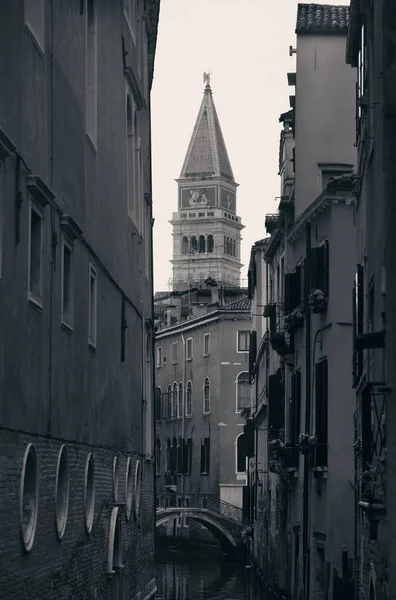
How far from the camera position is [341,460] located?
91.3 feet

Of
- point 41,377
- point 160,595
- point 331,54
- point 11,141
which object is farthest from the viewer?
point 160,595

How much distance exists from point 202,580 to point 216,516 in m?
13.6

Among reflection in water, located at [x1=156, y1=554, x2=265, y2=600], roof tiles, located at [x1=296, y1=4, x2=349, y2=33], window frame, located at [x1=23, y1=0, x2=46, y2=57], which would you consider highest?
roof tiles, located at [x1=296, y1=4, x2=349, y2=33]

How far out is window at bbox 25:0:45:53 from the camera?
54.6 ft

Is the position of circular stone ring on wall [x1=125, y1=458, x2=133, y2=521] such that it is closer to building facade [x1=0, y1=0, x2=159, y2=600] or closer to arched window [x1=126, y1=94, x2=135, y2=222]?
building facade [x1=0, y1=0, x2=159, y2=600]

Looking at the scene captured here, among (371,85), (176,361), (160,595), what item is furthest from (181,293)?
(371,85)

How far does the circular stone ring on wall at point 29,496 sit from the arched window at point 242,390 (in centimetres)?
5906

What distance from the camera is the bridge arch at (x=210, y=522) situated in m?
67.2

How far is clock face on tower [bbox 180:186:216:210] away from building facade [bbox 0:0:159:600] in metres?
161

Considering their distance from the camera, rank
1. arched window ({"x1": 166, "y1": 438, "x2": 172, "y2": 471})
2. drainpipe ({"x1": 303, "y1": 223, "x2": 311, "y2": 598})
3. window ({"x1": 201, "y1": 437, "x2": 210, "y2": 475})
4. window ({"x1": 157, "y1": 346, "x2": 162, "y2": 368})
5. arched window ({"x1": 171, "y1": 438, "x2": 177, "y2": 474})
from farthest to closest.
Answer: window ({"x1": 157, "y1": 346, "x2": 162, "y2": 368})
arched window ({"x1": 166, "y1": 438, "x2": 172, "y2": 471})
arched window ({"x1": 171, "y1": 438, "x2": 177, "y2": 474})
window ({"x1": 201, "y1": 437, "x2": 210, "y2": 475})
drainpipe ({"x1": 303, "y1": 223, "x2": 311, "y2": 598})

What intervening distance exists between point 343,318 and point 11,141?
561 inches

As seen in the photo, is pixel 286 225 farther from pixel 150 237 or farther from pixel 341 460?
pixel 341 460

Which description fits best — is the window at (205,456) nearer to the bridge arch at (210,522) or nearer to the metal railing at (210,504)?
the metal railing at (210,504)

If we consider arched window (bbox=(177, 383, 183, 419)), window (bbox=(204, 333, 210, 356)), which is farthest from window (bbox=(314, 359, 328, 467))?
arched window (bbox=(177, 383, 183, 419))
